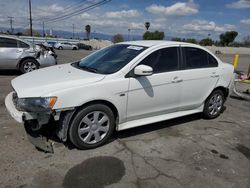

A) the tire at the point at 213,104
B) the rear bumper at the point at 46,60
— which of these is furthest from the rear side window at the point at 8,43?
the tire at the point at 213,104

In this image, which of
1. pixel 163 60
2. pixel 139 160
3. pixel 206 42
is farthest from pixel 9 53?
pixel 206 42

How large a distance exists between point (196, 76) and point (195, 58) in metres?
0.37

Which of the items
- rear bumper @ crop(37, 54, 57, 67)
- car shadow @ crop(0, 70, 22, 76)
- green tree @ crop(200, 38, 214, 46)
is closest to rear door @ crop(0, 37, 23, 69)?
car shadow @ crop(0, 70, 22, 76)

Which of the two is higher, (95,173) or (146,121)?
(146,121)

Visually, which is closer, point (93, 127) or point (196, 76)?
point (93, 127)

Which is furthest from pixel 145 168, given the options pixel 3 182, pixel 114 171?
pixel 3 182

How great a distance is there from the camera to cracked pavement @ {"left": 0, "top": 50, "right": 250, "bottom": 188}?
110 inches

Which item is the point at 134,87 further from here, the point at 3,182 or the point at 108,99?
the point at 3,182

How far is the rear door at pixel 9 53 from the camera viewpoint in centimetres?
859

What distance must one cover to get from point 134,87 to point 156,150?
105 centimetres

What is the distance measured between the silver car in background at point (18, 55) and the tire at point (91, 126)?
663 centimetres

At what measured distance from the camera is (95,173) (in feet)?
9.53

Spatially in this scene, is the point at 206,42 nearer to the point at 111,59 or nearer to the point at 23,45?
the point at 23,45

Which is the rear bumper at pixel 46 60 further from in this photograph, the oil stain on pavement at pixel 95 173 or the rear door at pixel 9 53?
the oil stain on pavement at pixel 95 173
